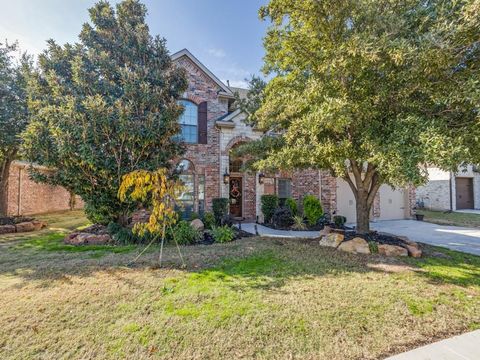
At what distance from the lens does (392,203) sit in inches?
581

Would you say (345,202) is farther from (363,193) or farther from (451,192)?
(451,192)

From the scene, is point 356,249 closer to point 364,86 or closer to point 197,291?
point 364,86

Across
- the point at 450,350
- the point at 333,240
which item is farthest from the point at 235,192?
the point at 450,350

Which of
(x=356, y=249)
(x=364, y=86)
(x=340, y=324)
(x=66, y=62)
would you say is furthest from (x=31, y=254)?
(x=364, y=86)

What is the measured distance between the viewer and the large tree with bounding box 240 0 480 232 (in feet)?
16.0

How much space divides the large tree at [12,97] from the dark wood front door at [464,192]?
29749mm


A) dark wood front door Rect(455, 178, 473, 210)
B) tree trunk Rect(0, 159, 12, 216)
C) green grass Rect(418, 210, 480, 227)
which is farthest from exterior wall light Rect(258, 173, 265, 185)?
dark wood front door Rect(455, 178, 473, 210)

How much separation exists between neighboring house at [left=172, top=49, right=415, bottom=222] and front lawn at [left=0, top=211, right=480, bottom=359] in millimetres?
6973

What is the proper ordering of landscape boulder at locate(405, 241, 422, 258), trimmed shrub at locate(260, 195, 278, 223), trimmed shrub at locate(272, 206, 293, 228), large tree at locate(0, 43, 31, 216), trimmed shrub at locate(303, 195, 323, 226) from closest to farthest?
landscape boulder at locate(405, 241, 422, 258) < large tree at locate(0, 43, 31, 216) < trimmed shrub at locate(303, 195, 323, 226) < trimmed shrub at locate(272, 206, 293, 228) < trimmed shrub at locate(260, 195, 278, 223)

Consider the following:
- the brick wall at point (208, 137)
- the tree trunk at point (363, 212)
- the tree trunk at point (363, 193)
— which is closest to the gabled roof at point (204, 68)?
the brick wall at point (208, 137)

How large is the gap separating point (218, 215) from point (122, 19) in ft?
30.1

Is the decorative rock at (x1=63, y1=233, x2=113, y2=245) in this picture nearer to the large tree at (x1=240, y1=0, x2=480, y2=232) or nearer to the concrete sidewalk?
the large tree at (x1=240, y1=0, x2=480, y2=232)

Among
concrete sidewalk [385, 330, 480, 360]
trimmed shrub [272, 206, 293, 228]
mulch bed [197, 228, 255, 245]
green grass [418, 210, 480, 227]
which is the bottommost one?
concrete sidewalk [385, 330, 480, 360]

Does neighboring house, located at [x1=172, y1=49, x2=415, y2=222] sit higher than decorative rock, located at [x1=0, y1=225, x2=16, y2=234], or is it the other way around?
neighboring house, located at [x1=172, y1=49, x2=415, y2=222]
